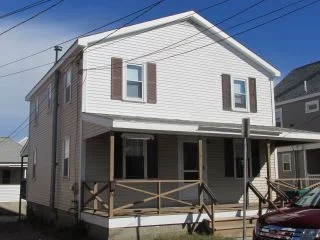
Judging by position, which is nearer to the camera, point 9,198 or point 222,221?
point 222,221

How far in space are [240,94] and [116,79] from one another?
18.6 feet

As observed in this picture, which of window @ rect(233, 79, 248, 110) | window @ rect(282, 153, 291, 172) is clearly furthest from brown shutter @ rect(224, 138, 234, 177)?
Answer: window @ rect(282, 153, 291, 172)

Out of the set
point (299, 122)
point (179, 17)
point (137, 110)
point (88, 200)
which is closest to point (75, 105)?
point (137, 110)

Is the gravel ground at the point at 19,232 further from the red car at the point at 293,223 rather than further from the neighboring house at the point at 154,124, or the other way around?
the red car at the point at 293,223

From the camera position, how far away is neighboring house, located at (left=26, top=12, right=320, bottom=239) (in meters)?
15.5

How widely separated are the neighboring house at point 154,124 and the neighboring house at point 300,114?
12.4 metres

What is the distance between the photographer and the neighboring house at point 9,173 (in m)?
30.7

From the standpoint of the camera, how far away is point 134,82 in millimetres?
17734

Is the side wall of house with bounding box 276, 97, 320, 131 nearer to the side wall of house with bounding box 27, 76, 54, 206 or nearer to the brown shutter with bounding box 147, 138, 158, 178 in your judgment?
the brown shutter with bounding box 147, 138, 158, 178

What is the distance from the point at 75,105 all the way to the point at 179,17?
5.36 meters

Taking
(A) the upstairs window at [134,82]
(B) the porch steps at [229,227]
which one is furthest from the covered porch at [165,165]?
(A) the upstairs window at [134,82]

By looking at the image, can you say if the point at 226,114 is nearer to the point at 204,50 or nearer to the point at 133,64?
the point at 204,50

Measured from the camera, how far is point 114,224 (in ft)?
44.6

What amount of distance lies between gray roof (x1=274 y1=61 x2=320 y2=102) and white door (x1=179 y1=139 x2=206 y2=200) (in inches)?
635
